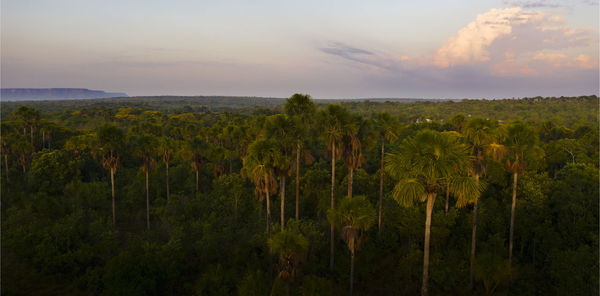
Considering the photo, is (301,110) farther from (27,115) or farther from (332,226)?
(27,115)

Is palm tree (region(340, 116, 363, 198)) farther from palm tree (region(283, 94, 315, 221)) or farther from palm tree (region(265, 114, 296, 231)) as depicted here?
palm tree (region(265, 114, 296, 231))

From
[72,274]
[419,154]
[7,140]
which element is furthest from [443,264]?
[7,140]

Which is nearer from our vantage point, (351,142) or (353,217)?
(353,217)

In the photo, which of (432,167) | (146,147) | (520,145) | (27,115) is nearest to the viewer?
(432,167)

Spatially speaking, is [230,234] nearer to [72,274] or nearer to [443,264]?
[72,274]

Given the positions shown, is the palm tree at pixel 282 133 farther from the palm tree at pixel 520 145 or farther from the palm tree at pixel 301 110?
the palm tree at pixel 520 145

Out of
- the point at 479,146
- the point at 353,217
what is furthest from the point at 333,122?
the point at 479,146
